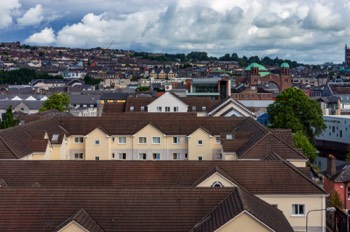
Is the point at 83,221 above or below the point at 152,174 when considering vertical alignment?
below

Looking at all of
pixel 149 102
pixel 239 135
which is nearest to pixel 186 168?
pixel 239 135

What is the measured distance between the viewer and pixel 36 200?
82.9ft

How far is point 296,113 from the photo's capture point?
69812mm

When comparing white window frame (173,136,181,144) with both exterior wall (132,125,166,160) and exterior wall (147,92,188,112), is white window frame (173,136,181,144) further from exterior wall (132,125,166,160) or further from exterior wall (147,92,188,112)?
exterior wall (147,92,188,112)

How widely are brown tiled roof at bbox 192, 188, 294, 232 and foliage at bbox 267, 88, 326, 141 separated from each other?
42.8 meters

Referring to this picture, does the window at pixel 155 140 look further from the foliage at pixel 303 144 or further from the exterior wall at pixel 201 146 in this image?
the foliage at pixel 303 144

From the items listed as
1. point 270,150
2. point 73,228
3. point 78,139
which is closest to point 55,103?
point 78,139

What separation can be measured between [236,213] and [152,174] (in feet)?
36.7

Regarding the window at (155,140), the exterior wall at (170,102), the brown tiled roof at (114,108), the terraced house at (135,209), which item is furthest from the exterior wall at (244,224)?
the brown tiled roof at (114,108)

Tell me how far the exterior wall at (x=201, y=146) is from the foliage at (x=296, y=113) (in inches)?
585

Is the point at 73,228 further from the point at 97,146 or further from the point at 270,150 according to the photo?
the point at 97,146

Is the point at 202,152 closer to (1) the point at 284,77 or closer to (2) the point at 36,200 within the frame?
(2) the point at 36,200

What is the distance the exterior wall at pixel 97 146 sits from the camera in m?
56.8

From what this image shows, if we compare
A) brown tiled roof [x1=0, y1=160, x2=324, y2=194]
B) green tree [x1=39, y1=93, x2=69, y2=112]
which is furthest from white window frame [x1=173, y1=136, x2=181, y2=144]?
green tree [x1=39, y1=93, x2=69, y2=112]
